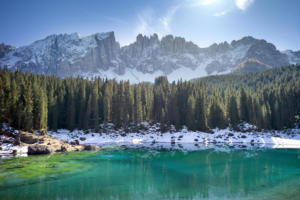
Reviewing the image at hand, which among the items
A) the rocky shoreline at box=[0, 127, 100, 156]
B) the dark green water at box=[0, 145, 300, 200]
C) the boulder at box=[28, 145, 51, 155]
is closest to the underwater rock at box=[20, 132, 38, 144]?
the rocky shoreline at box=[0, 127, 100, 156]

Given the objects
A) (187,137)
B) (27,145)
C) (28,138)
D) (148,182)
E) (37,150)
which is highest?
(28,138)

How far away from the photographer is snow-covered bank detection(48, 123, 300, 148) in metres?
57.8

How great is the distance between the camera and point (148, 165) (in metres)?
27.9

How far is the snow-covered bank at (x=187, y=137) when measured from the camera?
190 feet

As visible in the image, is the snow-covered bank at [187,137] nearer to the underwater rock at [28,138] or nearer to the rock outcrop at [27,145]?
the rock outcrop at [27,145]

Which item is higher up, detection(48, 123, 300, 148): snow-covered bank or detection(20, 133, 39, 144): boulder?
detection(20, 133, 39, 144): boulder

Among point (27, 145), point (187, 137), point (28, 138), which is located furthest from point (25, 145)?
point (187, 137)

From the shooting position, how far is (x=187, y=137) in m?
63.4

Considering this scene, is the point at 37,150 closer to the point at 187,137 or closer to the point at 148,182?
the point at 148,182

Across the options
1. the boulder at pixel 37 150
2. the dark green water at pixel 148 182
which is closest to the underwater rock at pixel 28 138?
the boulder at pixel 37 150

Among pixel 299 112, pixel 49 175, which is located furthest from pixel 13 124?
pixel 299 112

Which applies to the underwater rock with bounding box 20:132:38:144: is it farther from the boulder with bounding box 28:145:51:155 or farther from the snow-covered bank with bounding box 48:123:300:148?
the snow-covered bank with bounding box 48:123:300:148

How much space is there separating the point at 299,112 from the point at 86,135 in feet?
258

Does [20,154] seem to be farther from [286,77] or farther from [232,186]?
[286,77]
